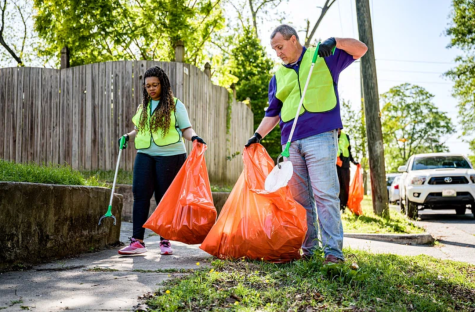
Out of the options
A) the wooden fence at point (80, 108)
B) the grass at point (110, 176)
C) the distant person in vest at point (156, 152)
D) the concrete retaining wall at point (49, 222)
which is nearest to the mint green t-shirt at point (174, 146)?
the distant person in vest at point (156, 152)

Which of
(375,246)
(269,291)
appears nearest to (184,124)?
(269,291)

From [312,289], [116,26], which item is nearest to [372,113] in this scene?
[312,289]

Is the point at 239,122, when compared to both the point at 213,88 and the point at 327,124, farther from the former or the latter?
the point at 327,124

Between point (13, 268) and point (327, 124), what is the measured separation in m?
2.50

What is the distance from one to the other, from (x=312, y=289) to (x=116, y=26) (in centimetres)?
978

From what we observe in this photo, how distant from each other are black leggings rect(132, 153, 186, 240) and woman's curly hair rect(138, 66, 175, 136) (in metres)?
0.27

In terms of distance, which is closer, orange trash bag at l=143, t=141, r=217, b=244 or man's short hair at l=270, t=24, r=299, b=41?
man's short hair at l=270, t=24, r=299, b=41

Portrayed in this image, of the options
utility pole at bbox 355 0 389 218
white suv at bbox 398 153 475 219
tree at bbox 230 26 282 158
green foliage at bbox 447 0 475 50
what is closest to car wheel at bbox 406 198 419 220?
white suv at bbox 398 153 475 219

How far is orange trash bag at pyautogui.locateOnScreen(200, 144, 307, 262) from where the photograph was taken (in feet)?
11.3

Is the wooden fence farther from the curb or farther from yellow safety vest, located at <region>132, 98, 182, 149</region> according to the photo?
yellow safety vest, located at <region>132, 98, 182, 149</region>

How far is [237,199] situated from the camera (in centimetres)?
375

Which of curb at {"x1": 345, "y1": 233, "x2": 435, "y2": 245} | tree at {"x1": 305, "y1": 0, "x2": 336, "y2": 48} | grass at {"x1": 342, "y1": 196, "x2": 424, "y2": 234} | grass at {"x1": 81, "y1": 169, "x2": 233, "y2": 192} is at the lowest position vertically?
curb at {"x1": 345, "y1": 233, "x2": 435, "y2": 245}

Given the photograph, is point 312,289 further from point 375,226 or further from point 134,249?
point 375,226

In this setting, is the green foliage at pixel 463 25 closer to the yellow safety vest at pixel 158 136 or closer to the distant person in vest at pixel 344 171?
the distant person in vest at pixel 344 171
